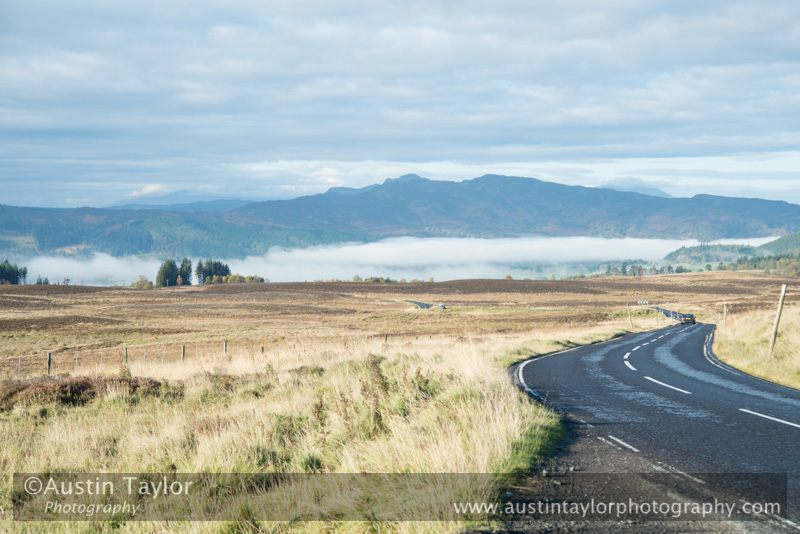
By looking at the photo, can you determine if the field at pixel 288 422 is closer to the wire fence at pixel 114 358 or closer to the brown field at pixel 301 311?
the wire fence at pixel 114 358

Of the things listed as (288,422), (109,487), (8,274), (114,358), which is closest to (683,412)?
A: (288,422)

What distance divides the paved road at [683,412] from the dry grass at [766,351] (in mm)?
1039

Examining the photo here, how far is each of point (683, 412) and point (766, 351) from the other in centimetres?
1552

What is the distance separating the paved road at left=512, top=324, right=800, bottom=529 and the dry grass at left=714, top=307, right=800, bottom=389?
1.04m

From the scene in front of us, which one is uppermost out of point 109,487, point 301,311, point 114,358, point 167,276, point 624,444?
point 624,444

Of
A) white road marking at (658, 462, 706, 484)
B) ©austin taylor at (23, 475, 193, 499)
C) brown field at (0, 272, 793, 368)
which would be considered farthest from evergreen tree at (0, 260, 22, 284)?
white road marking at (658, 462, 706, 484)

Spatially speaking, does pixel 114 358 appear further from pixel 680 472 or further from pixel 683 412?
pixel 680 472

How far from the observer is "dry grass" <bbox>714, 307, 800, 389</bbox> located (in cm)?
1903

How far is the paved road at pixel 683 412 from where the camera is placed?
767cm

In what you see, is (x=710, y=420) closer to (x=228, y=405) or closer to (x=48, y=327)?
(x=228, y=405)

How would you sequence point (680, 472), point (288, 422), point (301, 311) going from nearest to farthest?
point (680, 472), point (288, 422), point (301, 311)

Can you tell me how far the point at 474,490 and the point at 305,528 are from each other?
198 cm

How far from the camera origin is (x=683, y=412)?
11.2m

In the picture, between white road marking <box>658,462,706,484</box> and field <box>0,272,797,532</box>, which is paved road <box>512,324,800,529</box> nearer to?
white road marking <box>658,462,706,484</box>
